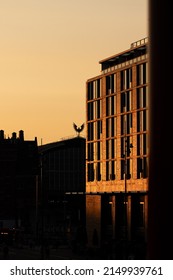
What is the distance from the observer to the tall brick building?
11500 centimetres

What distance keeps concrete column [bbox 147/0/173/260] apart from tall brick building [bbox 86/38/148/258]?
89036mm

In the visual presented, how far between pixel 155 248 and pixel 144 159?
95.7 meters

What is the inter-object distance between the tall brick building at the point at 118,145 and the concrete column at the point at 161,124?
89036 mm

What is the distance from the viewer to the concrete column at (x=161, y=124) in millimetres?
18250

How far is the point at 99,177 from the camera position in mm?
127812

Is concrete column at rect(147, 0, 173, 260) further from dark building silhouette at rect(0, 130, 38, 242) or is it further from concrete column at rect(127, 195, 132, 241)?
dark building silhouette at rect(0, 130, 38, 242)

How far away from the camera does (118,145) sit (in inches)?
4835

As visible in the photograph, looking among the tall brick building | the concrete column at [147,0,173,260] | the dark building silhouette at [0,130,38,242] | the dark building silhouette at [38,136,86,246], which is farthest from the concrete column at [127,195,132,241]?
the concrete column at [147,0,173,260]

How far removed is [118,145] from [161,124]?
343ft

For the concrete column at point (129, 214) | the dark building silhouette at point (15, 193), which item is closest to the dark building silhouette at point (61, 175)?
the dark building silhouette at point (15, 193)

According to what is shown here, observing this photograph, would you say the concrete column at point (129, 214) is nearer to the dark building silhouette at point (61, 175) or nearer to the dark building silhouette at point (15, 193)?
the dark building silhouette at point (15, 193)

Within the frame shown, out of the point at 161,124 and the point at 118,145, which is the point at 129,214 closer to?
the point at 118,145
